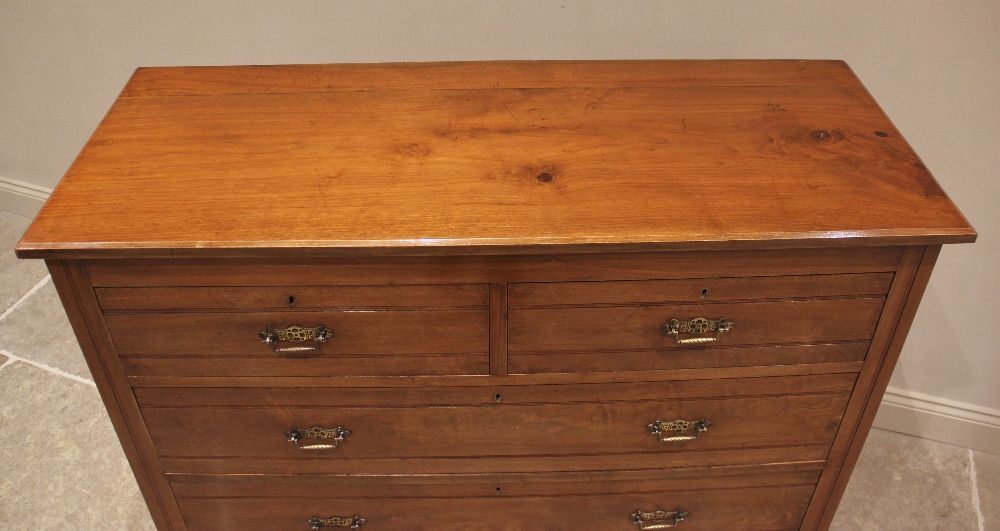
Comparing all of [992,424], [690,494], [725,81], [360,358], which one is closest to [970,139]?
[725,81]

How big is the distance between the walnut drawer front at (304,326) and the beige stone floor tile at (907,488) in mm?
1151

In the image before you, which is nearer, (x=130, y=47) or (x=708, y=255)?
(x=708, y=255)

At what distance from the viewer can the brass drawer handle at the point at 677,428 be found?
145 centimetres

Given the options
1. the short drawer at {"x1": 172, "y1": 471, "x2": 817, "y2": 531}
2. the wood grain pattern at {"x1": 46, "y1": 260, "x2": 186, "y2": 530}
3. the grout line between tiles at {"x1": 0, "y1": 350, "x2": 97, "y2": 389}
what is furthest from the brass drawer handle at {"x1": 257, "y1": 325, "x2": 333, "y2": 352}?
the grout line between tiles at {"x1": 0, "y1": 350, "x2": 97, "y2": 389}

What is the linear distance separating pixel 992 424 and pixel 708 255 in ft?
4.34

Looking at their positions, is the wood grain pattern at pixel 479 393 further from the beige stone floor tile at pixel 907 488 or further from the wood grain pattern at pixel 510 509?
the beige stone floor tile at pixel 907 488

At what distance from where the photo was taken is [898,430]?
84.7 inches

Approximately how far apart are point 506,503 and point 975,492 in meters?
1.23

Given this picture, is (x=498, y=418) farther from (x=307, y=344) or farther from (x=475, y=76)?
(x=475, y=76)

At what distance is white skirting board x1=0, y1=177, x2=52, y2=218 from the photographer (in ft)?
8.50

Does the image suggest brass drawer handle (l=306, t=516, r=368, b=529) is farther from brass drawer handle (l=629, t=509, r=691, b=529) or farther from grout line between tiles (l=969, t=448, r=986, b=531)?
grout line between tiles (l=969, t=448, r=986, b=531)

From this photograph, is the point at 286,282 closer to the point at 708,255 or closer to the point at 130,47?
the point at 708,255

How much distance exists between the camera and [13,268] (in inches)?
100.0

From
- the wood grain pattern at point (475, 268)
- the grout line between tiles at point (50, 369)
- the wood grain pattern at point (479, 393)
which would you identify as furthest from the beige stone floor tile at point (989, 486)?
the grout line between tiles at point (50, 369)
